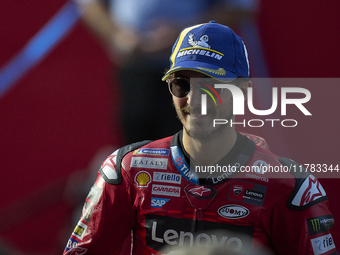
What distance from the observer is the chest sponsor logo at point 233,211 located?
133 cm

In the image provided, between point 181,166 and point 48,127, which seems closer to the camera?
point 181,166

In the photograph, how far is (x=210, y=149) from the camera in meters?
A: 1.44

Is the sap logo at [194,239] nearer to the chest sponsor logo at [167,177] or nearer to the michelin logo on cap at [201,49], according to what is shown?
the chest sponsor logo at [167,177]

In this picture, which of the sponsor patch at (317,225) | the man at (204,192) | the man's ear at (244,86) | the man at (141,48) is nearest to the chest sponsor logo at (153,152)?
the man at (204,192)

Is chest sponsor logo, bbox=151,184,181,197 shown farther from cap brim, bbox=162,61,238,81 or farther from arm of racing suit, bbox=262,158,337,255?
cap brim, bbox=162,61,238,81

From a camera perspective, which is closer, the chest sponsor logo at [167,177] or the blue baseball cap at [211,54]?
the blue baseball cap at [211,54]

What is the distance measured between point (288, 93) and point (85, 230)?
1.78 m

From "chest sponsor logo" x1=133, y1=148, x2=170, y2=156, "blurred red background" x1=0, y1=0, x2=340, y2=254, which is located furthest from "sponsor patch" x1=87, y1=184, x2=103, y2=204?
"blurred red background" x1=0, y1=0, x2=340, y2=254

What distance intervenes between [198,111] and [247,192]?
390 millimetres

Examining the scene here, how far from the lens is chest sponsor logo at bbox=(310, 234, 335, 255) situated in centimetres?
127

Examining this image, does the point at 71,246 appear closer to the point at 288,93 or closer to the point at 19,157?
the point at 19,157

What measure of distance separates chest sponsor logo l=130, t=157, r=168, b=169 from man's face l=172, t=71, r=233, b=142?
0.62ft

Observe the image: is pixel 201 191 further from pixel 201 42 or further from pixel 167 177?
pixel 201 42

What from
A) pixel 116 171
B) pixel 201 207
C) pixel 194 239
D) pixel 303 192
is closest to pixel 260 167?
pixel 303 192
